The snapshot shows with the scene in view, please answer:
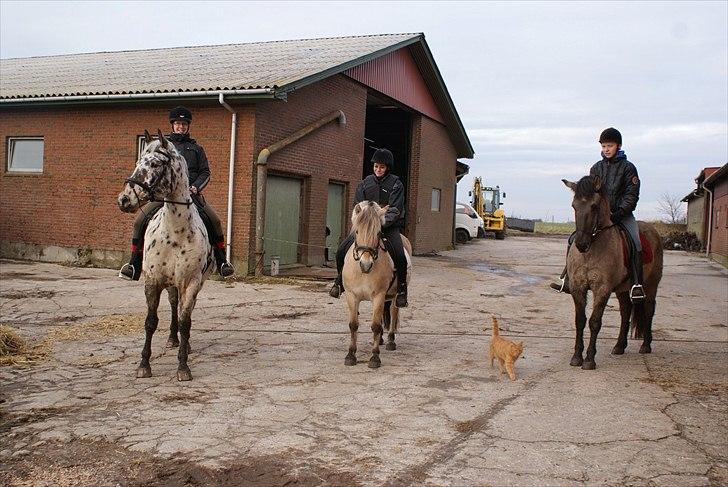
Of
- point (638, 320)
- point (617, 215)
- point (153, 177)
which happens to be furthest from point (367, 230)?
point (638, 320)

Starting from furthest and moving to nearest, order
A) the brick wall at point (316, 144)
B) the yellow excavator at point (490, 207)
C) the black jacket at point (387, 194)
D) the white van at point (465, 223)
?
the yellow excavator at point (490, 207)
the white van at point (465, 223)
the brick wall at point (316, 144)
the black jacket at point (387, 194)

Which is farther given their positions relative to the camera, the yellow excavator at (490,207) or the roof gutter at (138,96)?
the yellow excavator at (490,207)

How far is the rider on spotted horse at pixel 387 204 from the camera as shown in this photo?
309 inches

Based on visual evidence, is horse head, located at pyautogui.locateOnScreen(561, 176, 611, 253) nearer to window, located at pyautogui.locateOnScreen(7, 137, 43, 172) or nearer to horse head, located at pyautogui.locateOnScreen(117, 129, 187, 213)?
horse head, located at pyautogui.locateOnScreen(117, 129, 187, 213)

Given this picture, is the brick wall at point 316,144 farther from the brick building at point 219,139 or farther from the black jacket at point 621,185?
the black jacket at point 621,185

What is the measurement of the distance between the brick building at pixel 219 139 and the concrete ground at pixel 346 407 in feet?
17.4

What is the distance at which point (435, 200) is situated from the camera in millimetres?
28203

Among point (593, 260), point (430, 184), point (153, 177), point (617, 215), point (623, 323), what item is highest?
point (430, 184)

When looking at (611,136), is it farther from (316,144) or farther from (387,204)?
(316,144)

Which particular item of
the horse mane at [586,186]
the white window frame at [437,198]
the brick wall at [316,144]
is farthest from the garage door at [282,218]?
the white window frame at [437,198]

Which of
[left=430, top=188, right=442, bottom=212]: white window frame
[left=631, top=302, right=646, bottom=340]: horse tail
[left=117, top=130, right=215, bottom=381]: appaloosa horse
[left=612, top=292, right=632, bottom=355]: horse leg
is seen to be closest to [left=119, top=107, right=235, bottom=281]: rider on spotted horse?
[left=117, top=130, right=215, bottom=381]: appaloosa horse

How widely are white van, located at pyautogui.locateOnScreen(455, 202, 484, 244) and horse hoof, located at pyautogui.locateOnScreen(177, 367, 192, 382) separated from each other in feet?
103

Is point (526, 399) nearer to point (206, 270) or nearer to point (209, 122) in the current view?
point (206, 270)

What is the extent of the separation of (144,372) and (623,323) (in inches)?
232
